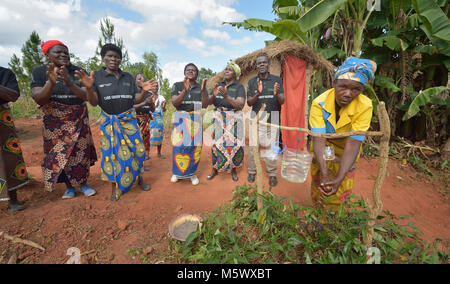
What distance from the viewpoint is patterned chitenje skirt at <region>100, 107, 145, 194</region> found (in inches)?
108

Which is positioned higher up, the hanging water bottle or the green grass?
the hanging water bottle

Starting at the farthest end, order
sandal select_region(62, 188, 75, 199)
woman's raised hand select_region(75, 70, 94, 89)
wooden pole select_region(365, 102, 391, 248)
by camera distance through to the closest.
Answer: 1. sandal select_region(62, 188, 75, 199)
2. woman's raised hand select_region(75, 70, 94, 89)
3. wooden pole select_region(365, 102, 391, 248)

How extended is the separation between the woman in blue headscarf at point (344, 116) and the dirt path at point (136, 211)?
1442mm

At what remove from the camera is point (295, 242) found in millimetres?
1689

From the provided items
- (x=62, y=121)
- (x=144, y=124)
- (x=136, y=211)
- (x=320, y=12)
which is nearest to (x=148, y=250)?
(x=136, y=211)

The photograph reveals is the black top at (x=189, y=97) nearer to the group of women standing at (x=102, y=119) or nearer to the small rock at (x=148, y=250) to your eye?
the group of women standing at (x=102, y=119)

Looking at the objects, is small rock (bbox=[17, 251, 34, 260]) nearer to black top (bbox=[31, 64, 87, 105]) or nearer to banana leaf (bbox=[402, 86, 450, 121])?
black top (bbox=[31, 64, 87, 105])

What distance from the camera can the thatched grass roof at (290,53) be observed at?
512 cm

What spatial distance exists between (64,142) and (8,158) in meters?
0.58

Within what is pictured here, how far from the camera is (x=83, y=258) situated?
1.89m

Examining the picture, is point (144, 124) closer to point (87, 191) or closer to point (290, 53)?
A: point (87, 191)

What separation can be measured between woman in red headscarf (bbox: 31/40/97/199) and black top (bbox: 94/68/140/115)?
22 cm

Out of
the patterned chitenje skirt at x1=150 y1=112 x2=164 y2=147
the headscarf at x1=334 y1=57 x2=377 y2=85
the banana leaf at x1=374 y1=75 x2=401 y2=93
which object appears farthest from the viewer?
the patterned chitenje skirt at x1=150 y1=112 x2=164 y2=147

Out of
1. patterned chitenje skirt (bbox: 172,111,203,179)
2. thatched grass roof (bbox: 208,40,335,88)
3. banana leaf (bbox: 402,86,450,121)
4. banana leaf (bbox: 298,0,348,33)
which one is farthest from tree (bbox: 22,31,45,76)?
banana leaf (bbox: 402,86,450,121)
